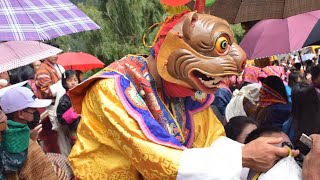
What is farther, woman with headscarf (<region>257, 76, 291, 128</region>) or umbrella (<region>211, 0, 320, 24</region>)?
woman with headscarf (<region>257, 76, 291, 128</region>)

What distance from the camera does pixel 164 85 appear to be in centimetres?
236

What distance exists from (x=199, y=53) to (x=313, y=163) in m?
0.67

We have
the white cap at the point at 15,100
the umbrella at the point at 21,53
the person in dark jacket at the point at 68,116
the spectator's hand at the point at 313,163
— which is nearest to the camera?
the spectator's hand at the point at 313,163

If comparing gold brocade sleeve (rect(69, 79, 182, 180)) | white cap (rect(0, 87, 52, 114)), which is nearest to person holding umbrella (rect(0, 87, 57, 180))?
white cap (rect(0, 87, 52, 114))

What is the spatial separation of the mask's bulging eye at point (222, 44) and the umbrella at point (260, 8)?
A: 50.8 inches

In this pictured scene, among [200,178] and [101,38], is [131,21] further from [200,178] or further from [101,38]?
[200,178]

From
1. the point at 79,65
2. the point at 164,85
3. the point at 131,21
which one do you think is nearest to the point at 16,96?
the point at 164,85

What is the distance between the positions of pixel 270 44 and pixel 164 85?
2.58m

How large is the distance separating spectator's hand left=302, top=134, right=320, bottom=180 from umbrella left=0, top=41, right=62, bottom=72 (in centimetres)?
167

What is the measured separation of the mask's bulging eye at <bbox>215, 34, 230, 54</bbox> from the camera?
85.5 inches

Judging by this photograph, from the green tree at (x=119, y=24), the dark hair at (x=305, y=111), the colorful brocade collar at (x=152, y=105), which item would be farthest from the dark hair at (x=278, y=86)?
the green tree at (x=119, y=24)

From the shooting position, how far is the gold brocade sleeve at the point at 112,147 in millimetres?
1951

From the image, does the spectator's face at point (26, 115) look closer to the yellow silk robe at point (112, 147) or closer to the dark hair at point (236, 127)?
the dark hair at point (236, 127)

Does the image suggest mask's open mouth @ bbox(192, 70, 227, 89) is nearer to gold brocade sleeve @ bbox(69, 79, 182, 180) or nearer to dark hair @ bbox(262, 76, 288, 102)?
gold brocade sleeve @ bbox(69, 79, 182, 180)
